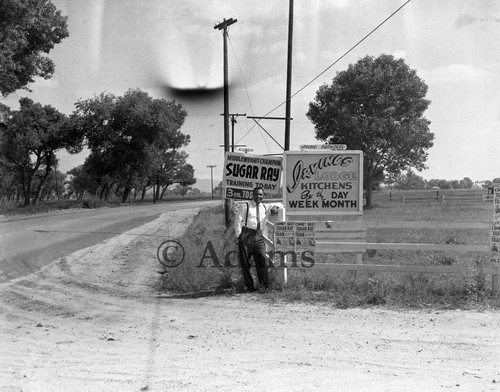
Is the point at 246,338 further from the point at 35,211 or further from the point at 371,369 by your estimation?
the point at 35,211

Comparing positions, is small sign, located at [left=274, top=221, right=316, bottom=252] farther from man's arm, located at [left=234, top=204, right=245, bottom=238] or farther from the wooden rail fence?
man's arm, located at [left=234, top=204, right=245, bottom=238]

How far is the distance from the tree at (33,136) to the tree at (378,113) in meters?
23.5

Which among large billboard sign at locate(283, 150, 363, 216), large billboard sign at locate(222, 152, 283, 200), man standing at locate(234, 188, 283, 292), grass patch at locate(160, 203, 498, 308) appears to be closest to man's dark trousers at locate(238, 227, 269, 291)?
man standing at locate(234, 188, 283, 292)

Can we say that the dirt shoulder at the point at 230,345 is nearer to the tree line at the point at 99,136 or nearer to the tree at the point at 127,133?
the tree line at the point at 99,136

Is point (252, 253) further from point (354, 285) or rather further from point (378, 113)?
point (378, 113)

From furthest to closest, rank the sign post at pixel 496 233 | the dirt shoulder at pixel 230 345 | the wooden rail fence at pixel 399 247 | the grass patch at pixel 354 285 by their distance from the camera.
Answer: the wooden rail fence at pixel 399 247
the sign post at pixel 496 233
the grass patch at pixel 354 285
the dirt shoulder at pixel 230 345

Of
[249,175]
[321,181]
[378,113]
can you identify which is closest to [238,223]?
[249,175]

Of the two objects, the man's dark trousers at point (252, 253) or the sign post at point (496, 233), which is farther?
the man's dark trousers at point (252, 253)

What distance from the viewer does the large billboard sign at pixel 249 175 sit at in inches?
407

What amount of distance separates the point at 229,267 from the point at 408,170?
35.4 m

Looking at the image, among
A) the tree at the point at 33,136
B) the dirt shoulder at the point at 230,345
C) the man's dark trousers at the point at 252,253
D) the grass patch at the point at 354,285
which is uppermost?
the tree at the point at 33,136

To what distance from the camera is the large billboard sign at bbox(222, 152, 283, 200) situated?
33.9 feet

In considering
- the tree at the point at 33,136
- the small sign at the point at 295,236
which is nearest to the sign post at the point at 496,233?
the small sign at the point at 295,236

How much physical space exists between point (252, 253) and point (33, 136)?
4036cm
